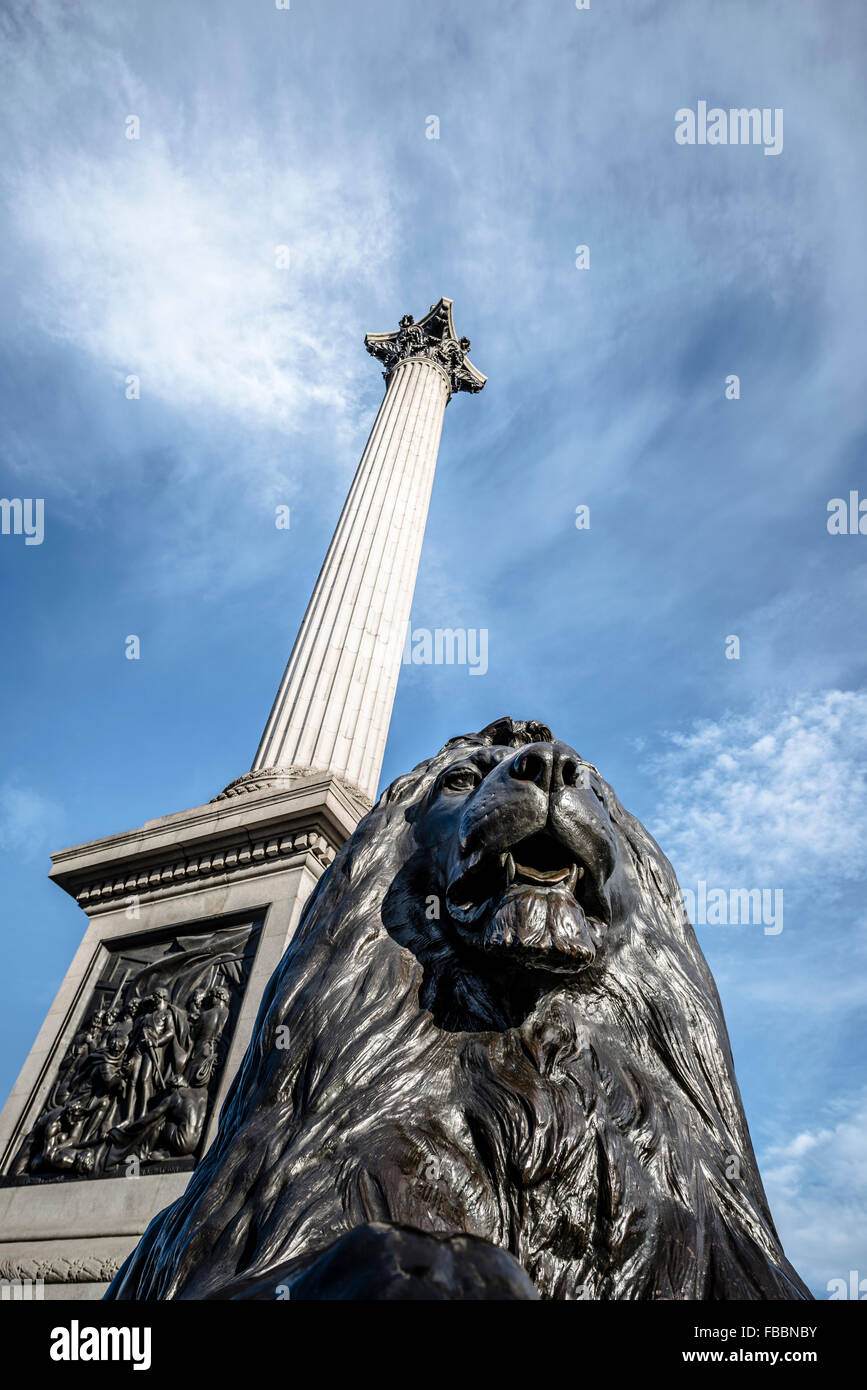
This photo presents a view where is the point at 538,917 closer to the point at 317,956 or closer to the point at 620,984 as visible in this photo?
the point at 620,984

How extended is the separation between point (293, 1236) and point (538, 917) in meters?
0.78

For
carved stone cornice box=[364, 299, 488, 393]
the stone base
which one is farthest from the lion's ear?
carved stone cornice box=[364, 299, 488, 393]

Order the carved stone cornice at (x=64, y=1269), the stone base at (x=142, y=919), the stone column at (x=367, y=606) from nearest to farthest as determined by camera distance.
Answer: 1. the carved stone cornice at (x=64, y=1269)
2. the stone base at (x=142, y=919)
3. the stone column at (x=367, y=606)

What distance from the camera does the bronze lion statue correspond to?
1.73 metres

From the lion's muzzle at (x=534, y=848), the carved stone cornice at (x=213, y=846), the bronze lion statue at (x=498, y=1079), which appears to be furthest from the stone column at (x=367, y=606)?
the lion's muzzle at (x=534, y=848)

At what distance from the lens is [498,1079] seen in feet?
6.40

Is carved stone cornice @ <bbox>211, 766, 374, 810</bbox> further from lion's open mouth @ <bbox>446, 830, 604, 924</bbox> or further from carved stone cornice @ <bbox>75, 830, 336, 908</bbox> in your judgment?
lion's open mouth @ <bbox>446, 830, 604, 924</bbox>

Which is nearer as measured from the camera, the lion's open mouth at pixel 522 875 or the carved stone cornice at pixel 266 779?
the lion's open mouth at pixel 522 875

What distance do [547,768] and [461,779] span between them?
1.31 ft

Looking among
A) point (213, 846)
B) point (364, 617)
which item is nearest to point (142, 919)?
point (213, 846)

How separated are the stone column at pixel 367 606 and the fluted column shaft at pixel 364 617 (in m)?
0.01

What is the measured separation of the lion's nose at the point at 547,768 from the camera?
2191 mm

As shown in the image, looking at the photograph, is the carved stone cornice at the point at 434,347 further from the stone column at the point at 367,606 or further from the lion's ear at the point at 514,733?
the lion's ear at the point at 514,733

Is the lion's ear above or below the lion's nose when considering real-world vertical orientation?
above
